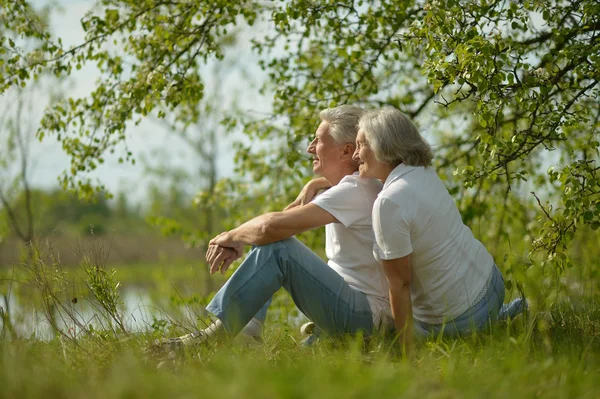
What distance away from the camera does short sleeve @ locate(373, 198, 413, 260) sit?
126 inches

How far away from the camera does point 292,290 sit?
141 inches

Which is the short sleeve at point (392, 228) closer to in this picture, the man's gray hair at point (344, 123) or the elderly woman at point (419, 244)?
the elderly woman at point (419, 244)

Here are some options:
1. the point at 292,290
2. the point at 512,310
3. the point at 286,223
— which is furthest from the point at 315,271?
the point at 512,310

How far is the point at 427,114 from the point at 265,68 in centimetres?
220

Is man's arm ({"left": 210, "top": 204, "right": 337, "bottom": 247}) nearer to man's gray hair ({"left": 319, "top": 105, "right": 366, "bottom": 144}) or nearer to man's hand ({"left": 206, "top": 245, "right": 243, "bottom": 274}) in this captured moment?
man's hand ({"left": 206, "top": 245, "right": 243, "bottom": 274})

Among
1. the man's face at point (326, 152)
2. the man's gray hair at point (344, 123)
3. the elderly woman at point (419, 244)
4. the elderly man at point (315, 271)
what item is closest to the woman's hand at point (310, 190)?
the man's face at point (326, 152)

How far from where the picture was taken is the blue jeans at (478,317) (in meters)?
3.46

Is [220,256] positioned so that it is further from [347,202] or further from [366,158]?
[366,158]

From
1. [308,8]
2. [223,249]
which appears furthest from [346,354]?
[308,8]

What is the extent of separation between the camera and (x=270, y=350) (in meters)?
3.43

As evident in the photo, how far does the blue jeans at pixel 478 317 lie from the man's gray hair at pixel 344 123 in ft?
3.51

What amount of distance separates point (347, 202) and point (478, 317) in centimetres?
88

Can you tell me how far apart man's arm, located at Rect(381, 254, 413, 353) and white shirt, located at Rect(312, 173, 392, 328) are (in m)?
0.26

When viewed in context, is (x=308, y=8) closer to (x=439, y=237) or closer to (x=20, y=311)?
(x=439, y=237)
